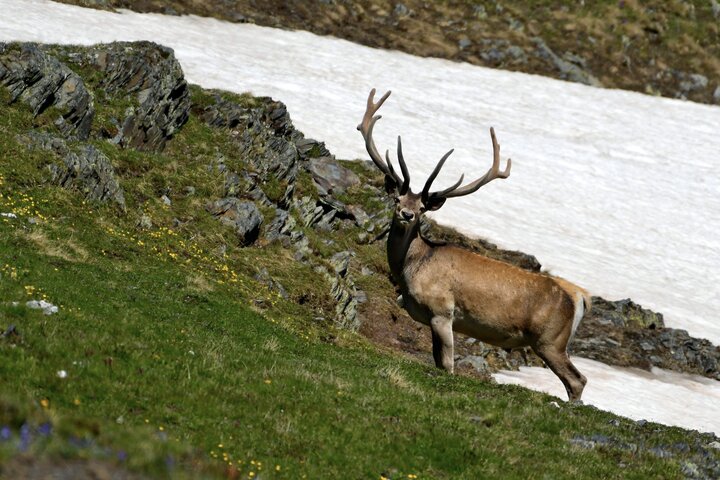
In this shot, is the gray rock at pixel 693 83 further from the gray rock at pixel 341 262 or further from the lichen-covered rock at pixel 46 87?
the lichen-covered rock at pixel 46 87

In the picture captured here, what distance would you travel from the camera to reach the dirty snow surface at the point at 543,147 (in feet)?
126

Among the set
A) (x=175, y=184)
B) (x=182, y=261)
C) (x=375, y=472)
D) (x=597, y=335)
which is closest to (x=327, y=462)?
(x=375, y=472)

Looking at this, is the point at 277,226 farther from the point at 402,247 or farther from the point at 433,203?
the point at 433,203

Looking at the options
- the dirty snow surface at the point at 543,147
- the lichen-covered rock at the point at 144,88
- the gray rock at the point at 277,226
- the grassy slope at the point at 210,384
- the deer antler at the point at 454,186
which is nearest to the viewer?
the grassy slope at the point at 210,384

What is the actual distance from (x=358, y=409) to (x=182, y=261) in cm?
1133

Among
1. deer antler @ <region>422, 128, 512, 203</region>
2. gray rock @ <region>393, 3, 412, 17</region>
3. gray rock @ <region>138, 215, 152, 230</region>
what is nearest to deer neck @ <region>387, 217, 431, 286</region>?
deer antler @ <region>422, 128, 512, 203</region>

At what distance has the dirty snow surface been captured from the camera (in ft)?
126

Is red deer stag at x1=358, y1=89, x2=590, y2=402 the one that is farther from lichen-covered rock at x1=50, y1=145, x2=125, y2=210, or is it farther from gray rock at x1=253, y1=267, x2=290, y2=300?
lichen-covered rock at x1=50, y1=145, x2=125, y2=210

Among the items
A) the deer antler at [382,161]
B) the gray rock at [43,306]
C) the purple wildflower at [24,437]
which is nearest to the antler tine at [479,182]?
the deer antler at [382,161]

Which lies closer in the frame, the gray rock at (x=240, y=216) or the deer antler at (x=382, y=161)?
the deer antler at (x=382, y=161)

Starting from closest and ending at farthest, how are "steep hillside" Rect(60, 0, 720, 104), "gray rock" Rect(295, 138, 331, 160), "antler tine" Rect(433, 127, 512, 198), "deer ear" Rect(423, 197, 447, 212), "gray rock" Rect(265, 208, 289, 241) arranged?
"deer ear" Rect(423, 197, 447, 212) < "antler tine" Rect(433, 127, 512, 198) < "gray rock" Rect(265, 208, 289, 241) < "gray rock" Rect(295, 138, 331, 160) < "steep hillside" Rect(60, 0, 720, 104)

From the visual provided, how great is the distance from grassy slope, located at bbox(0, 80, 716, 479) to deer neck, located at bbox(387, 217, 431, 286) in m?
2.23

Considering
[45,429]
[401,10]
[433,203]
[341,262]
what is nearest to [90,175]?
[341,262]

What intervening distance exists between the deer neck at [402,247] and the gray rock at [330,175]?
598 inches
